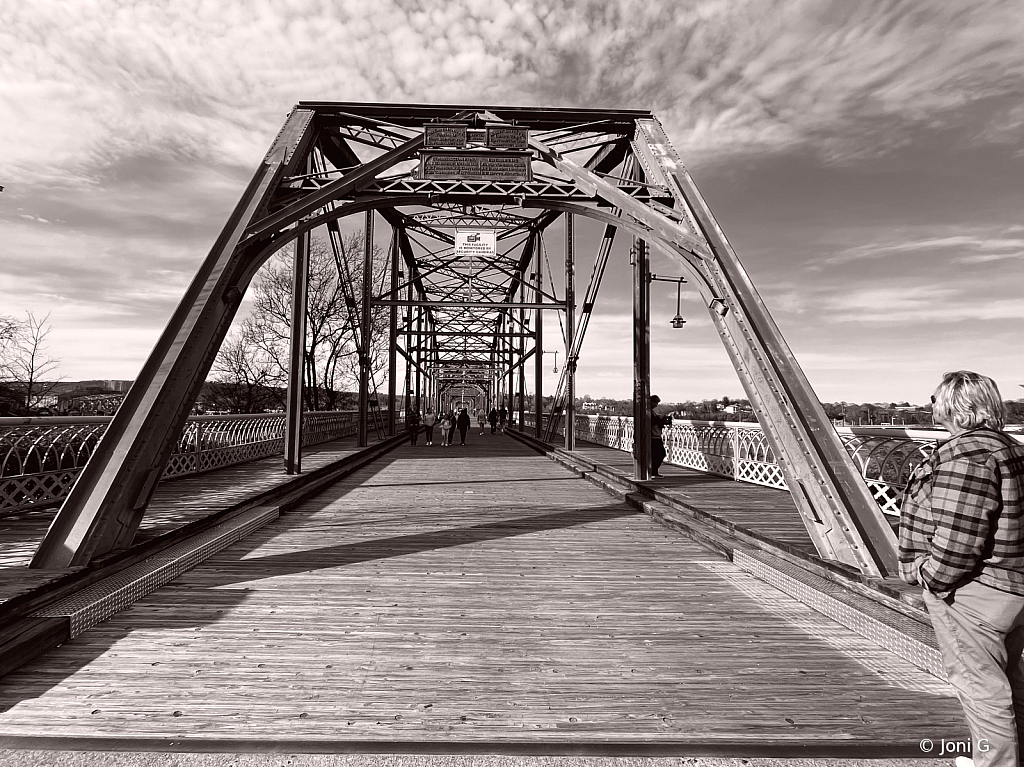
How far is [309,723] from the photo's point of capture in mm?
2615

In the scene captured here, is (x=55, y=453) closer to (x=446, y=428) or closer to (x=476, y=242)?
(x=476, y=242)

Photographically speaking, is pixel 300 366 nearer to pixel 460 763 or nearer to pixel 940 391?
pixel 460 763

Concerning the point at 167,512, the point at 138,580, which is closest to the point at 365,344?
the point at 167,512

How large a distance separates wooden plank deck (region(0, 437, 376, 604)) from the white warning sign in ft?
19.6

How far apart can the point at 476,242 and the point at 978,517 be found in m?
13.0

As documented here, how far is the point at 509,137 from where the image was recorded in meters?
8.51

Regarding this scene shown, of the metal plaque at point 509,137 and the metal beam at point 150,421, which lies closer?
the metal beam at point 150,421

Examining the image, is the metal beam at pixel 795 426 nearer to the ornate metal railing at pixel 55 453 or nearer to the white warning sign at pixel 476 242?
the ornate metal railing at pixel 55 453

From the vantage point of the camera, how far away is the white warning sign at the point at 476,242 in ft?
45.6

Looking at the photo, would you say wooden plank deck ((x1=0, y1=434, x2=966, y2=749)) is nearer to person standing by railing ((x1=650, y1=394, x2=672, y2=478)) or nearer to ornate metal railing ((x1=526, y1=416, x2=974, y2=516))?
ornate metal railing ((x1=526, y1=416, x2=974, y2=516))

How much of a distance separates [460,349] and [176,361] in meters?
39.6

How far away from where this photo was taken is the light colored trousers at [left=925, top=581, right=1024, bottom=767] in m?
2.01

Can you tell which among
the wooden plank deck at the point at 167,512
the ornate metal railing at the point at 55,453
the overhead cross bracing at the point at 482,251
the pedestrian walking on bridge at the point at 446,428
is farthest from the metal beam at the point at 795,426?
the pedestrian walking on bridge at the point at 446,428

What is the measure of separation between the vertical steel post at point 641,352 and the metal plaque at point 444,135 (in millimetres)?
4042
